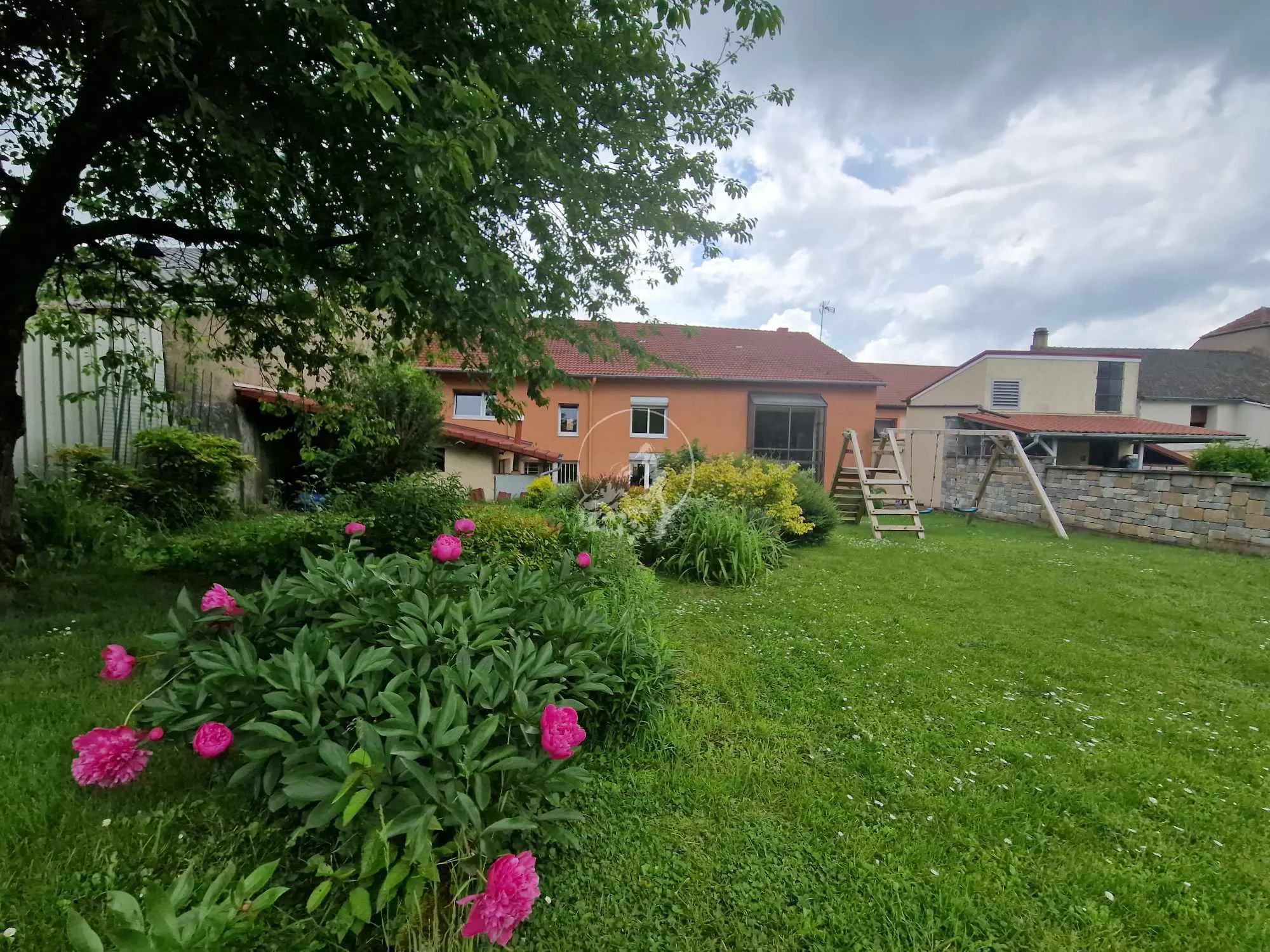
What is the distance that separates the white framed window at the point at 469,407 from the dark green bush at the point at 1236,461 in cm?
1642

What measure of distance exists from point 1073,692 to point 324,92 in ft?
16.0

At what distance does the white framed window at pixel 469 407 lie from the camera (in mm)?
15859

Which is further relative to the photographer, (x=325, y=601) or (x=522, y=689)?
(x=325, y=601)

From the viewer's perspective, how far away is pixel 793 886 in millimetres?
1516

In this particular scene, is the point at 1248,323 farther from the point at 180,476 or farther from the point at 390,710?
the point at 180,476

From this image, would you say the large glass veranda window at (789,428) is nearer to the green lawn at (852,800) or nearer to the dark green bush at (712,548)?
the dark green bush at (712,548)

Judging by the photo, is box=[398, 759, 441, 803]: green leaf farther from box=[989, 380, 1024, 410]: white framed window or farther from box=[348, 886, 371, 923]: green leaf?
box=[989, 380, 1024, 410]: white framed window

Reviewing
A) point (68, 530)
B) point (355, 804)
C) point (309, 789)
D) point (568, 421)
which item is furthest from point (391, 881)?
point (568, 421)

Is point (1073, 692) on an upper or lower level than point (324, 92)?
lower

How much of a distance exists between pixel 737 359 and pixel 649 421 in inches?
154

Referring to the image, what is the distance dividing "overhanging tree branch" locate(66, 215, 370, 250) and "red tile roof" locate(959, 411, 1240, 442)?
17116mm

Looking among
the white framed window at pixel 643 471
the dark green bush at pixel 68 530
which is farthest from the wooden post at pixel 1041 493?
the dark green bush at pixel 68 530

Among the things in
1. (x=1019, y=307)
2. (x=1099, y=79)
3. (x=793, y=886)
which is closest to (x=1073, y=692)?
(x=793, y=886)

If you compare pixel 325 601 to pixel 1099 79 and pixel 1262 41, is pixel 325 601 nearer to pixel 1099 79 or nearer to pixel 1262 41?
pixel 1099 79
